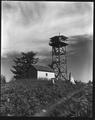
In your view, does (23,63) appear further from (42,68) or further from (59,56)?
(59,56)

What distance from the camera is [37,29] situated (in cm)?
178

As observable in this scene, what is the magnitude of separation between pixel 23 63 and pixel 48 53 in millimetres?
235

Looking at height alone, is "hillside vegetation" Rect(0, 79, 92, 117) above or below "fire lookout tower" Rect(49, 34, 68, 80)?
below

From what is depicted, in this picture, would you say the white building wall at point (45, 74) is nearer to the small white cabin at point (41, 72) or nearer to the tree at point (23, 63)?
the small white cabin at point (41, 72)

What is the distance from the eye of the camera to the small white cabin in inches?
68.4

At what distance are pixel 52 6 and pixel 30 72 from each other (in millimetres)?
608

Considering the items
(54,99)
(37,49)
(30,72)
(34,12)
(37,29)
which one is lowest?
(54,99)

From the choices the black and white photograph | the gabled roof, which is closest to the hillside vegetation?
the black and white photograph

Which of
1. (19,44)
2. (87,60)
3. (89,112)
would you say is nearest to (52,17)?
(19,44)

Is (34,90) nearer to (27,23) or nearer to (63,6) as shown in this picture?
(27,23)

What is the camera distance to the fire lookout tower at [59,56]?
1763 mm

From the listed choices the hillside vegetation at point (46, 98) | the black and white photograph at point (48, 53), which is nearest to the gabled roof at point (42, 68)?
the black and white photograph at point (48, 53)

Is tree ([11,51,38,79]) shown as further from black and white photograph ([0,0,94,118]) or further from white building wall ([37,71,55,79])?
white building wall ([37,71,55,79])

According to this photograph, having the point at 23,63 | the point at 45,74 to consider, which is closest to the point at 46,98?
the point at 45,74
